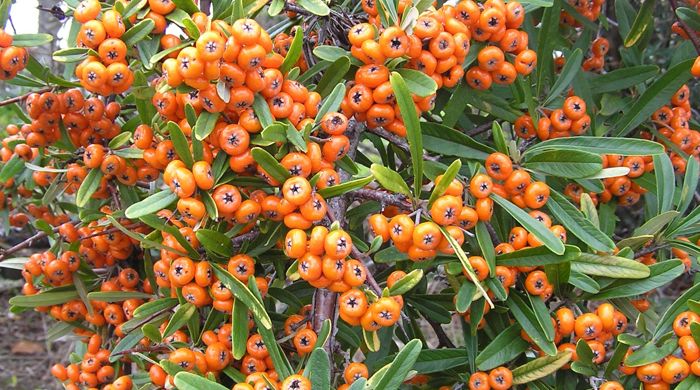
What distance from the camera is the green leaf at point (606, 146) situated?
6.20ft

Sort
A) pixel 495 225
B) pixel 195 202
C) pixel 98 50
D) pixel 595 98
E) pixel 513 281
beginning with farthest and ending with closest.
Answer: pixel 595 98 < pixel 495 225 < pixel 513 281 < pixel 98 50 < pixel 195 202

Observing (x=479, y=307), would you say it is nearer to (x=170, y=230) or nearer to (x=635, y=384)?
(x=635, y=384)

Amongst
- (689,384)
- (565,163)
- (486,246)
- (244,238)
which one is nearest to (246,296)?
(244,238)

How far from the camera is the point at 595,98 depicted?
2.65 m

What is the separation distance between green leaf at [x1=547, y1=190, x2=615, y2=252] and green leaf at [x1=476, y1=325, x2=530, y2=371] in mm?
360

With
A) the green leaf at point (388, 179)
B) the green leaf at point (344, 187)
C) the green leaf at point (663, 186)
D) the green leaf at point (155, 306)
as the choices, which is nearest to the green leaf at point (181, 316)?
the green leaf at point (155, 306)

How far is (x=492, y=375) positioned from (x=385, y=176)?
739 mm

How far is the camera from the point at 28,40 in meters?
1.96

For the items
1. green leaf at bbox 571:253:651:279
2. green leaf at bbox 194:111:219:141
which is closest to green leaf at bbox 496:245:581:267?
green leaf at bbox 571:253:651:279

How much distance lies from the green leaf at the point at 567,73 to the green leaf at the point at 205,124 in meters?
1.32

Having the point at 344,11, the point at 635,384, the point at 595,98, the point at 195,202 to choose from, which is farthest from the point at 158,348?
the point at 595,98

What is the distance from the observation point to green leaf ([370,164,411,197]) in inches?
66.2

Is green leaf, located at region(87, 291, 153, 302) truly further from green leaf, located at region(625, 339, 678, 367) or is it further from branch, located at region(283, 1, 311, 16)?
green leaf, located at region(625, 339, 678, 367)

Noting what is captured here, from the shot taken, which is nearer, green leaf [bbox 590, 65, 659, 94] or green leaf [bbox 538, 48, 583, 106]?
green leaf [bbox 538, 48, 583, 106]
